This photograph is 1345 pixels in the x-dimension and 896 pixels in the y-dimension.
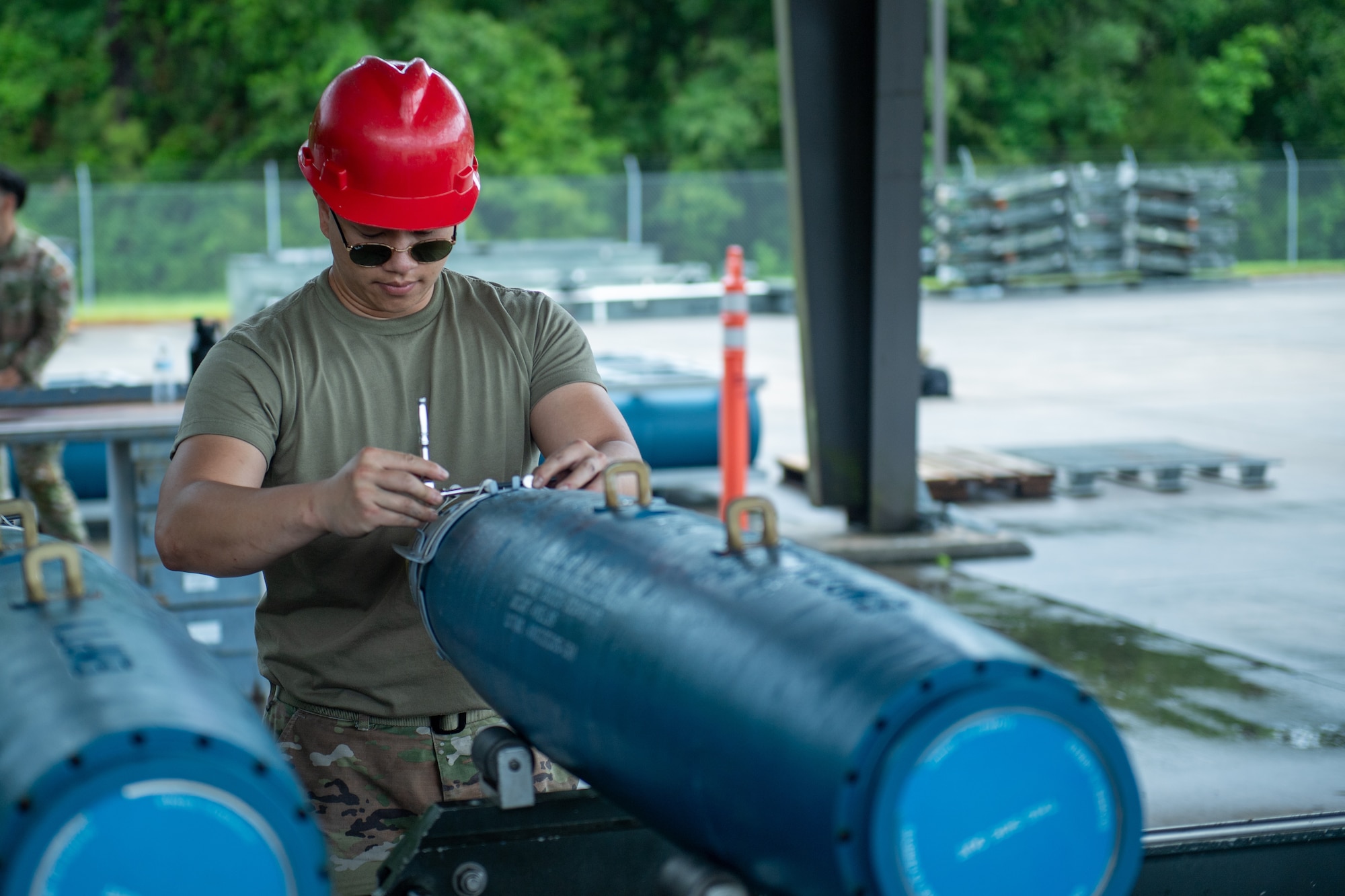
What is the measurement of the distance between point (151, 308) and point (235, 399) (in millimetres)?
24264

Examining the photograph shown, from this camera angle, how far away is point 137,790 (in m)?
1.18

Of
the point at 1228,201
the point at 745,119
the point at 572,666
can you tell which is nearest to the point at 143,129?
the point at 745,119

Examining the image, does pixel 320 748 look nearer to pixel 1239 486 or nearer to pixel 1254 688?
pixel 1254 688

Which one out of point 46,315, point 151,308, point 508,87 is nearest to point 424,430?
point 46,315

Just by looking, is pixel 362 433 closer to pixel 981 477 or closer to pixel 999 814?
pixel 999 814

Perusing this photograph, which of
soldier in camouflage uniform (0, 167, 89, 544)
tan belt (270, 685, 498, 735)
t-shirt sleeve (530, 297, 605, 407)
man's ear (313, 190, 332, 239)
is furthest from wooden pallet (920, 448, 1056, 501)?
man's ear (313, 190, 332, 239)

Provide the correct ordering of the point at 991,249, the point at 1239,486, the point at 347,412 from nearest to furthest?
the point at 347,412 < the point at 1239,486 < the point at 991,249

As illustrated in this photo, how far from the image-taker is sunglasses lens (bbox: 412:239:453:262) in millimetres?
2152

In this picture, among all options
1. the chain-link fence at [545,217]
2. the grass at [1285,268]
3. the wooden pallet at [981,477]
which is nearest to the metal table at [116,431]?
the wooden pallet at [981,477]

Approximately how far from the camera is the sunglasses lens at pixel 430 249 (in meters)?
2.15

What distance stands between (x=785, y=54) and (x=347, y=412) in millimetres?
4858

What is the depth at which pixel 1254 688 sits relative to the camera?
5.27 metres

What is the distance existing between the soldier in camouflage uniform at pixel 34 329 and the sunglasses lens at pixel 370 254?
487 centimetres

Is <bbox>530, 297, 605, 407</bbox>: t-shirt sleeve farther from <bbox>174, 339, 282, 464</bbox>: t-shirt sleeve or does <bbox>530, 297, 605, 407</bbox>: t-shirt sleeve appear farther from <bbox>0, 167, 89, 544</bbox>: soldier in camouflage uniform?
<bbox>0, 167, 89, 544</bbox>: soldier in camouflage uniform
